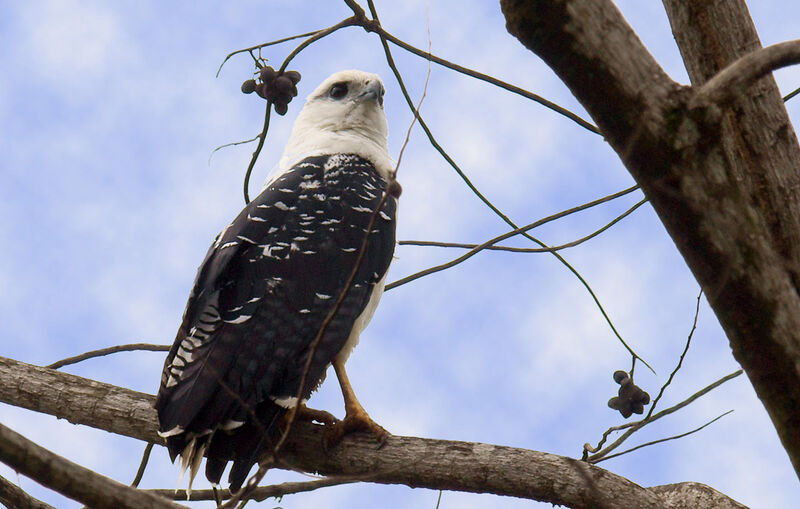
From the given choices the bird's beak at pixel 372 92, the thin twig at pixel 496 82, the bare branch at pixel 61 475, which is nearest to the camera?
the bare branch at pixel 61 475

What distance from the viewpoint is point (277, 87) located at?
3.72m

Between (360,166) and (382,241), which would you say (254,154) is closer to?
(360,166)

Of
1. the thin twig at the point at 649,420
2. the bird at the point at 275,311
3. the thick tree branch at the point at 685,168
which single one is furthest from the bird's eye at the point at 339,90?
the thick tree branch at the point at 685,168

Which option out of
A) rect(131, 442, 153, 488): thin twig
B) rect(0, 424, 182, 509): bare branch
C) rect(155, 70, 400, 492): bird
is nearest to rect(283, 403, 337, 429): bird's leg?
rect(155, 70, 400, 492): bird

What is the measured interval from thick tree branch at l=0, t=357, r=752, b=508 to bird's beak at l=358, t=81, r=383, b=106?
2.04 metres

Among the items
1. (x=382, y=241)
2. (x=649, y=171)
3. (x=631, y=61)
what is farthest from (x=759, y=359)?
(x=382, y=241)

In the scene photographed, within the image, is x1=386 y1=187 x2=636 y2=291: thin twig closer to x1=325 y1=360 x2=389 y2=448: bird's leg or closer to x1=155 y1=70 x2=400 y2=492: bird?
x1=155 y1=70 x2=400 y2=492: bird

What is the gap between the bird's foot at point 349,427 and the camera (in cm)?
305

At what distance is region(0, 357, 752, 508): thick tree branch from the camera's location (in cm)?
280

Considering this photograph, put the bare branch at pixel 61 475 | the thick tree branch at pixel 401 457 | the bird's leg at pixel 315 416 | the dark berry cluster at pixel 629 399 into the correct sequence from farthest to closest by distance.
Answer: the dark berry cluster at pixel 629 399 → the bird's leg at pixel 315 416 → the thick tree branch at pixel 401 457 → the bare branch at pixel 61 475

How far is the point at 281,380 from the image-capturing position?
2939 mm

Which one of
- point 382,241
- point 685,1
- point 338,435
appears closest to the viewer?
point 685,1

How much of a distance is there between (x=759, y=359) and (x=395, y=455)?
1381 millimetres

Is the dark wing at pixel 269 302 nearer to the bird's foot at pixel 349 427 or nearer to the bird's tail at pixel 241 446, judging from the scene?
the bird's tail at pixel 241 446
